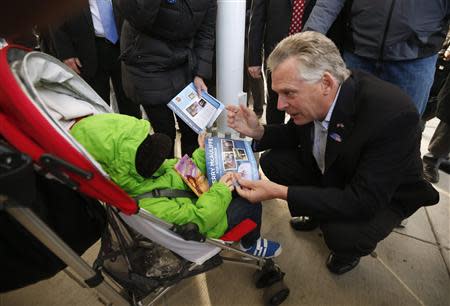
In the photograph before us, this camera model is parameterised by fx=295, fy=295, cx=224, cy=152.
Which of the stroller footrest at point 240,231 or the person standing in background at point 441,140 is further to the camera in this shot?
the person standing in background at point 441,140

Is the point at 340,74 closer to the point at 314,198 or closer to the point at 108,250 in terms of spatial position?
the point at 314,198

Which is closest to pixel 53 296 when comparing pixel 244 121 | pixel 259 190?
pixel 259 190

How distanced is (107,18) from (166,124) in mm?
742

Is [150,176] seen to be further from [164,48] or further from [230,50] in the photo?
[230,50]

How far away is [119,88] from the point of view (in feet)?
6.95

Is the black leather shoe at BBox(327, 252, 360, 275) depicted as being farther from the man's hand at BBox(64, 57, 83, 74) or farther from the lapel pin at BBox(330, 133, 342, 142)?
the man's hand at BBox(64, 57, 83, 74)

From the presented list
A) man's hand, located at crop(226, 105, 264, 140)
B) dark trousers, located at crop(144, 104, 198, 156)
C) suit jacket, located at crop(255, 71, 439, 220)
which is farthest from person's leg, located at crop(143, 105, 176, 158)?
suit jacket, located at crop(255, 71, 439, 220)

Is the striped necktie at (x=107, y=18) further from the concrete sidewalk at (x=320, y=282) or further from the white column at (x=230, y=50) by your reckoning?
the concrete sidewalk at (x=320, y=282)

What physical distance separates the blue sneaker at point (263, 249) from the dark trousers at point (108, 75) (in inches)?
56.8

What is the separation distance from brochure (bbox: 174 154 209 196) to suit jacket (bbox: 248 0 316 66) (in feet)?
3.10

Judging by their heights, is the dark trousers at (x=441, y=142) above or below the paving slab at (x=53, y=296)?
above

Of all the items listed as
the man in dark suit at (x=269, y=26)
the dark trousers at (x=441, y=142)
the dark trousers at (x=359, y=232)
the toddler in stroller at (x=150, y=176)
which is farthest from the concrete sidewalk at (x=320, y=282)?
the man in dark suit at (x=269, y=26)

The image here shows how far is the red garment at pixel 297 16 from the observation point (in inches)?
60.9

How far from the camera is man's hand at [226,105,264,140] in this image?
139 centimetres
